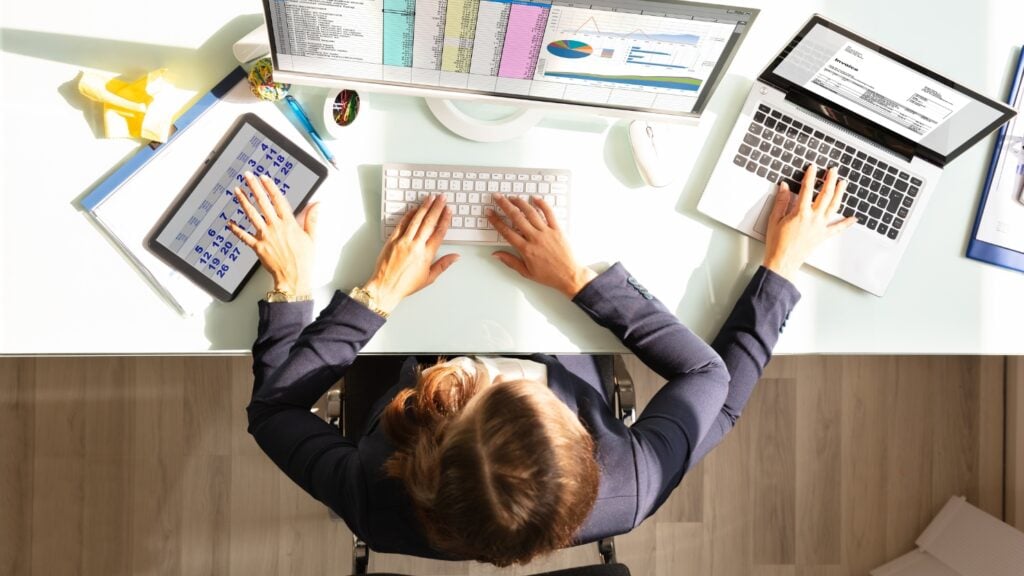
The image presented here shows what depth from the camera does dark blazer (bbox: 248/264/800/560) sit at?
1.02 m

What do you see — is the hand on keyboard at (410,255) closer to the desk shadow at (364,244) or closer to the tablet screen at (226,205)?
the desk shadow at (364,244)

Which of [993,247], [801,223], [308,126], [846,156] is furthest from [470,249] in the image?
[993,247]

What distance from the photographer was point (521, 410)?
88 centimetres

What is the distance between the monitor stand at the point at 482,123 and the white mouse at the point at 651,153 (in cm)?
16

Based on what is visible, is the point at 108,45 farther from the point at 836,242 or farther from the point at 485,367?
the point at 836,242

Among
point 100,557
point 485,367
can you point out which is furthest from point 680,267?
point 100,557

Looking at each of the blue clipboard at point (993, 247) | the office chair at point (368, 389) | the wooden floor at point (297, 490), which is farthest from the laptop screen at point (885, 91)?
the wooden floor at point (297, 490)

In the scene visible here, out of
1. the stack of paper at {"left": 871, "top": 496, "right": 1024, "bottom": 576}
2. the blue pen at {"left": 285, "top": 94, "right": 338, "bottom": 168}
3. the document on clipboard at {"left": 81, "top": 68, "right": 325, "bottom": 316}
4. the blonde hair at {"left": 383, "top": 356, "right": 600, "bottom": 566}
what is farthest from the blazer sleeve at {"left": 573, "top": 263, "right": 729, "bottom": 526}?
the stack of paper at {"left": 871, "top": 496, "right": 1024, "bottom": 576}

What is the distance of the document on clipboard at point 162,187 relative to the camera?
3.56 ft

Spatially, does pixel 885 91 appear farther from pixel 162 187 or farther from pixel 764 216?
pixel 162 187

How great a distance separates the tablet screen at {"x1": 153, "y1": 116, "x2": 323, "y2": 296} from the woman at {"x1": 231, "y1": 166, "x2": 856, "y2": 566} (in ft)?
0.09

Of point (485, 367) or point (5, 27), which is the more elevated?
point (5, 27)

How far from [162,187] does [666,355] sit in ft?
2.65

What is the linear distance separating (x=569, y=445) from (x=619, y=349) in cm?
33
